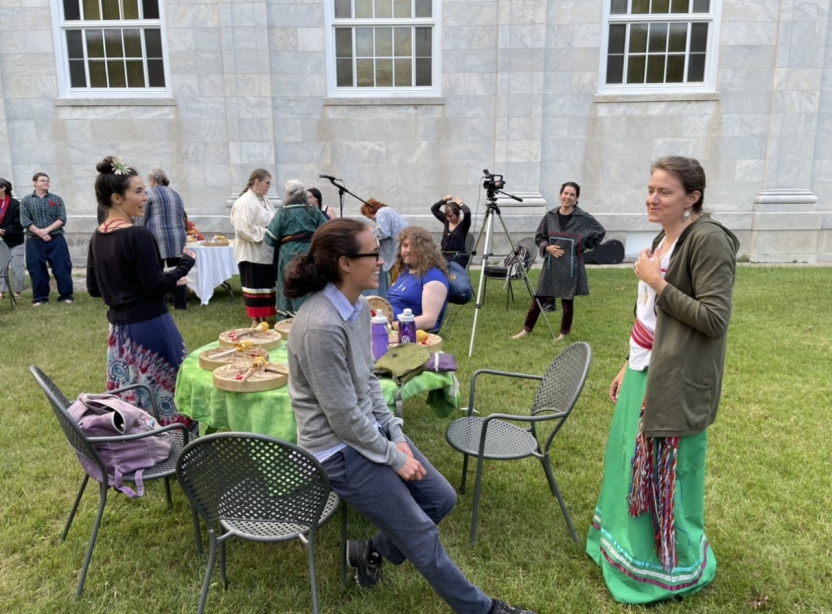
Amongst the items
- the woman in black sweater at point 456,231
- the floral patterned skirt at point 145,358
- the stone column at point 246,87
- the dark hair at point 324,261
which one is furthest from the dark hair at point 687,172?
the stone column at point 246,87

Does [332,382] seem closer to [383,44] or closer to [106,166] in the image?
[106,166]

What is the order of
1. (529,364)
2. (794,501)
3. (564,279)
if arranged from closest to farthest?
(794,501), (529,364), (564,279)

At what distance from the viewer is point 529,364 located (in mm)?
5828

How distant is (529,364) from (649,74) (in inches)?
306

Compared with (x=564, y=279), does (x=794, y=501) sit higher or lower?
lower

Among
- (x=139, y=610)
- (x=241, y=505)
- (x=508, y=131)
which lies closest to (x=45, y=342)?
(x=139, y=610)

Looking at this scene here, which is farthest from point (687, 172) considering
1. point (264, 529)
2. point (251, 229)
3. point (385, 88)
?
point (385, 88)

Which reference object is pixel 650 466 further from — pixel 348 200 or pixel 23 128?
pixel 23 128

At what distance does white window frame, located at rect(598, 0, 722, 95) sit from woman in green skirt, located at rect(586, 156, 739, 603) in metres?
9.51

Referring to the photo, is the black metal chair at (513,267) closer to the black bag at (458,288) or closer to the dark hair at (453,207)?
the dark hair at (453,207)

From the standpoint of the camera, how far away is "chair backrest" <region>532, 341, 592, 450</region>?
2.97m

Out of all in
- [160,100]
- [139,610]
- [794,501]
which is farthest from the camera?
[160,100]

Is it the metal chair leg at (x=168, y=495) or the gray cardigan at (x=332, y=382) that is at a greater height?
the gray cardigan at (x=332, y=382)

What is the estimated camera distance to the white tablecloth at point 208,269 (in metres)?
8.16
